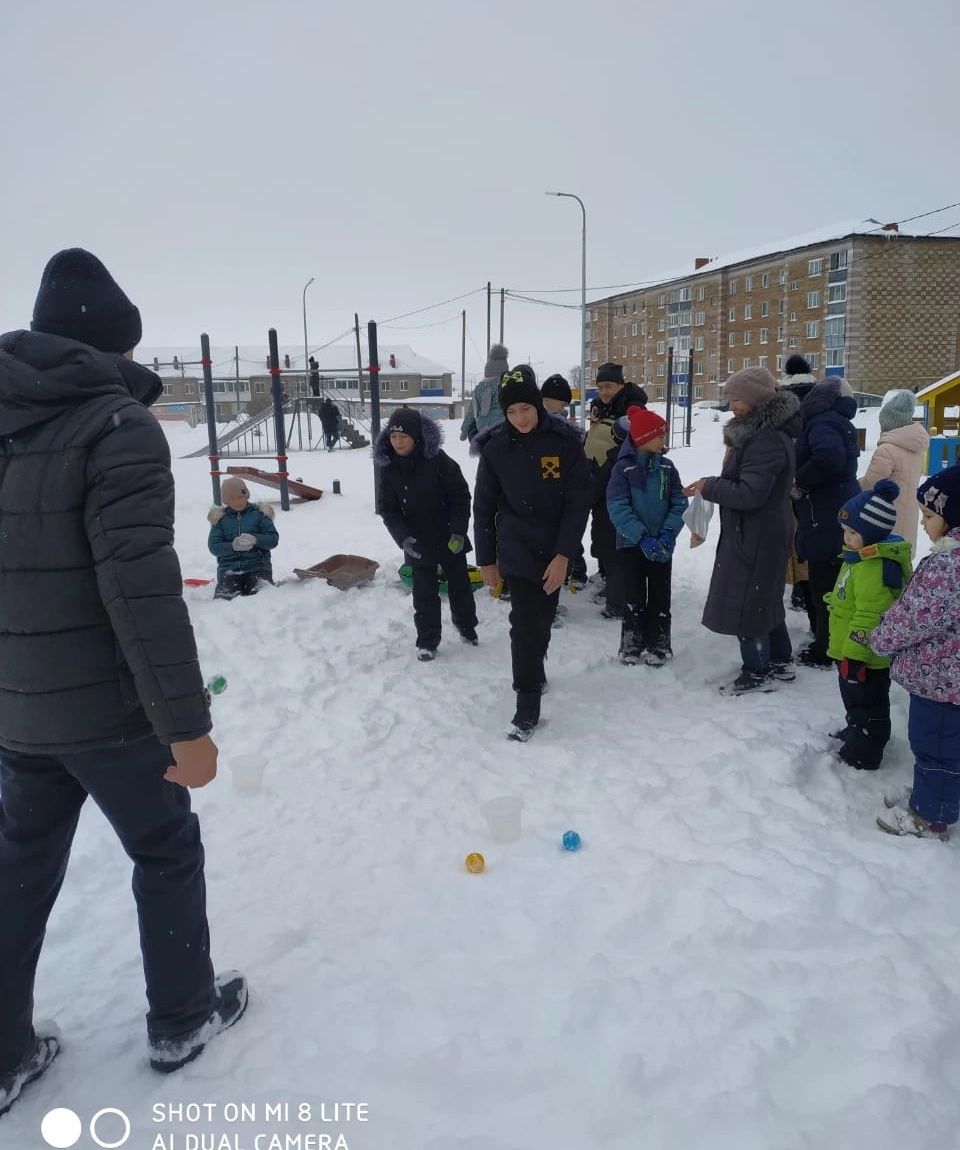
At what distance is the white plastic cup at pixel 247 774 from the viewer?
4066 millimetres

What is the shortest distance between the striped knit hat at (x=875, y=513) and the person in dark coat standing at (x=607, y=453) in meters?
2.66

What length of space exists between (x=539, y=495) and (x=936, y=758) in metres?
2.42

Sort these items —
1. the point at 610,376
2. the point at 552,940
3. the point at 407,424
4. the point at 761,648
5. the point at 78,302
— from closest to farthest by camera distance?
the point at 78,302 < the point at 552,940 < the point at 761,648 < the point at 407,424 < the point at 610,376

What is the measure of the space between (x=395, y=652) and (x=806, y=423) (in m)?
3.28

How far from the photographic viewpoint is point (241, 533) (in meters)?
7.03

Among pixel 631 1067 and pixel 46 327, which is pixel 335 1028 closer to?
pixel 631 1067

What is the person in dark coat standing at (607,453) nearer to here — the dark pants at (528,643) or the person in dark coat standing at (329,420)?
the dark pants at (528,643)

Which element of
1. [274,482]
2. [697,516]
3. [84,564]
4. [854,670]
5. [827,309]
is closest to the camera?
[84,564]

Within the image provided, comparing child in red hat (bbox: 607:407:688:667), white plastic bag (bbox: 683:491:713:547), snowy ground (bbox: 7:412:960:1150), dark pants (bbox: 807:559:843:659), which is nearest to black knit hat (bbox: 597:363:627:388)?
child in red hat (bbox: 607:407:688:667)

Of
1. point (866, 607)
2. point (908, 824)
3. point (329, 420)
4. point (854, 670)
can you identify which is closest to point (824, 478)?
point (866, 607)

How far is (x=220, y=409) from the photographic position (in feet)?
199

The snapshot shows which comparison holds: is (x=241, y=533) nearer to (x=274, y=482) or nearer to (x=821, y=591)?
(x=821, y=591)

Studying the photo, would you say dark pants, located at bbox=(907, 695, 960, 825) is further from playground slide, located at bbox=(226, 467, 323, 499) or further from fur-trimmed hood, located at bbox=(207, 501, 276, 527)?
playground slide, located at bbox=(226, 467, 323, 499)

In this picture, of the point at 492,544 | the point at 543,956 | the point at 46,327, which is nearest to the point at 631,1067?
the point at 543,956
